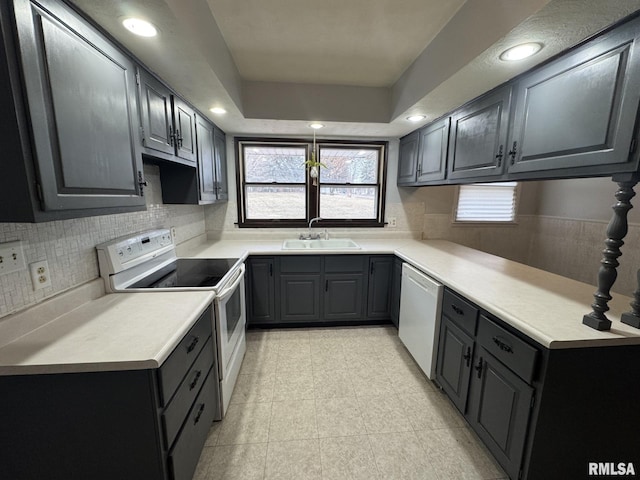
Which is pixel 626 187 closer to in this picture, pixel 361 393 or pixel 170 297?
pixel 361 393

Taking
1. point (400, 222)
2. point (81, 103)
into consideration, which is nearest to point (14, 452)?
point (81, 103)

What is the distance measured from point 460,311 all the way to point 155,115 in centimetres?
219

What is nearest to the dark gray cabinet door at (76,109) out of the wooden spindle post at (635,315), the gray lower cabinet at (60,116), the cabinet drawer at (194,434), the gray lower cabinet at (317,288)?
the gray lower cabinet at (60,116)

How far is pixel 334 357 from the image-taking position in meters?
2.36

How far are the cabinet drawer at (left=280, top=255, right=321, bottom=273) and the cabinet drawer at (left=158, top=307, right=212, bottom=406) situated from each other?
119cm

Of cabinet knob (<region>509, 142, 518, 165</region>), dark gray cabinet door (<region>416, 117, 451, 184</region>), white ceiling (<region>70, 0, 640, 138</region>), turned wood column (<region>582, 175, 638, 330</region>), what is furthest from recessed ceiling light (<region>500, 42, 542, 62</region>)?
Result: dark gray cabinet door (<region>416, 117, 451, 184</region>)

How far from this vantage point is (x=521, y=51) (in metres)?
1.26

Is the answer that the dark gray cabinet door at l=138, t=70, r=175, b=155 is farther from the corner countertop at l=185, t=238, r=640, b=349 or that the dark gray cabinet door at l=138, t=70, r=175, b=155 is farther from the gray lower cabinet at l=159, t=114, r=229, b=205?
the corner countertop at l=185, t=238, r=640, b=349

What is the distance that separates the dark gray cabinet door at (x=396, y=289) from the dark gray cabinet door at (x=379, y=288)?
46mm

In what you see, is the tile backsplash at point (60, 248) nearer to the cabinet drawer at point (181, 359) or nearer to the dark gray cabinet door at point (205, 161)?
the dark gray cabinet door at point (205, 161)

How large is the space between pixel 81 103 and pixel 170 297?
951 millimetres

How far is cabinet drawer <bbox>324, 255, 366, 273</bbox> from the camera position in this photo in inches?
106

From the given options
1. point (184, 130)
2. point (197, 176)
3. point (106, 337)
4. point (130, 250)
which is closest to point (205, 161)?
point (197, 176)

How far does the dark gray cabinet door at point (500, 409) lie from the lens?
121 cm
